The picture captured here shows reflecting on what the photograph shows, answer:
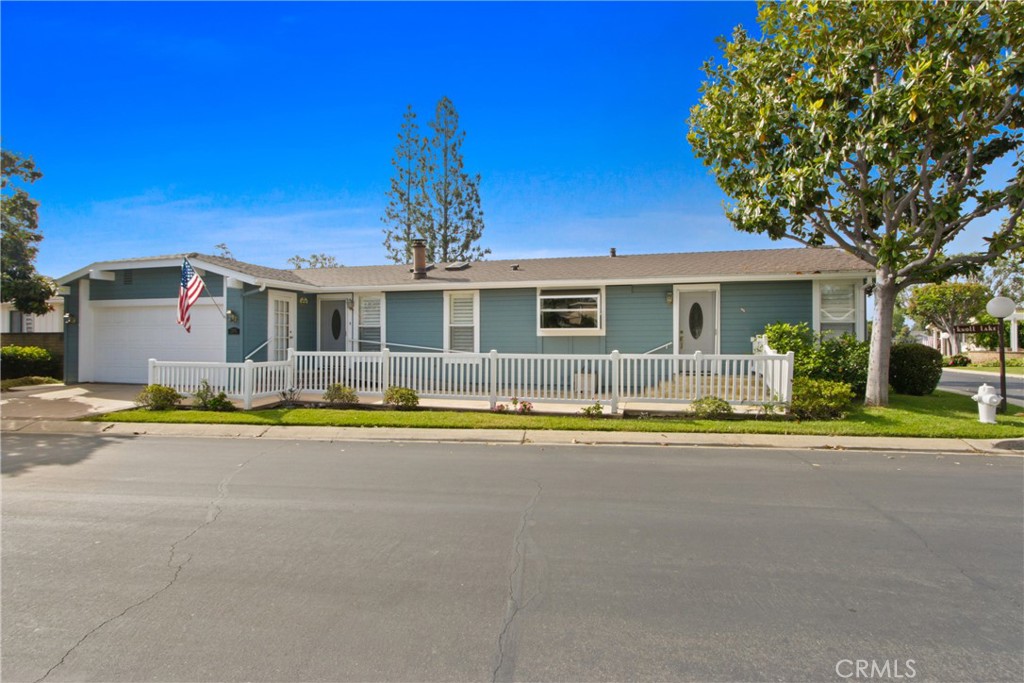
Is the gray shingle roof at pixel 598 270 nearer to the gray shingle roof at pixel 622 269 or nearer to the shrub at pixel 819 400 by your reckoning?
the gray shingle roof at pixel 622 269

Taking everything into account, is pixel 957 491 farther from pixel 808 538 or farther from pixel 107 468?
pixel 107 468

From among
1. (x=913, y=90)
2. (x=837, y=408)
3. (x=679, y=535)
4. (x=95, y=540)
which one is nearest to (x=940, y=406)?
(x=837, y=408)

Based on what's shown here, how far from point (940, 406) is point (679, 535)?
10.8 metres

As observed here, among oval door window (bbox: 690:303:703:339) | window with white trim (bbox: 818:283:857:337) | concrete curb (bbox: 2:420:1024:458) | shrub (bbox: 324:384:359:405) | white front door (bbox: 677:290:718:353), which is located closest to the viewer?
concrete curb (bbox: 2:420:1024:458)

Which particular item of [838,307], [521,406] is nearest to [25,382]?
[521,406]

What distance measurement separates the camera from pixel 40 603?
3398 mm

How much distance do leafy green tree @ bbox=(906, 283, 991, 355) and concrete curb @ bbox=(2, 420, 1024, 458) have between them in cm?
3509

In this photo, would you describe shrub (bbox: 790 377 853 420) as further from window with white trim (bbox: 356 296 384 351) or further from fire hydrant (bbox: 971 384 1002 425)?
window with white trim (bbox: 356 296 384 351)

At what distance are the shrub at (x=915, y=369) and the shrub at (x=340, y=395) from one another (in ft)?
42.3

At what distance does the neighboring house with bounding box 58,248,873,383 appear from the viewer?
44.8 ft

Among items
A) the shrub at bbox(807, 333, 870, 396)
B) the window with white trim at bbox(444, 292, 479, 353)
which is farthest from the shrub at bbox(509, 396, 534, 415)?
the shrub at bbox(807, 333, 870, 396)

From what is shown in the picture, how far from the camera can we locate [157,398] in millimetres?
11570

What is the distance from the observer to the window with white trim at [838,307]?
13320mm

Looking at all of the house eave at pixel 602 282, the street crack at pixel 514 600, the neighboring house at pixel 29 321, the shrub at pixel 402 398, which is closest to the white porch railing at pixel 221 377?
the shrub at pixel 402 398
